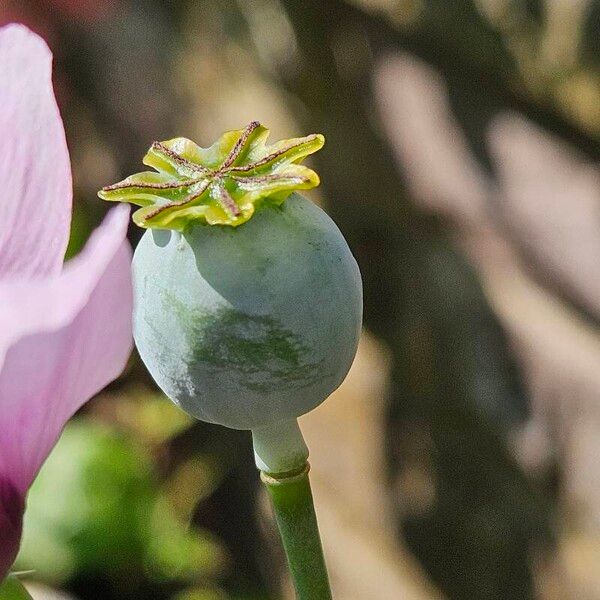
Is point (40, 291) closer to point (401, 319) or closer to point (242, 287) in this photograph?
point (242, 287)

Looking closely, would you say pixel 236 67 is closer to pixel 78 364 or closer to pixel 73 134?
pixel 73 134

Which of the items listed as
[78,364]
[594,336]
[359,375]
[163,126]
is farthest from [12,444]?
[163,126]

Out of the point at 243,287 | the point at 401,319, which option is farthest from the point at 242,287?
the point at 401,319

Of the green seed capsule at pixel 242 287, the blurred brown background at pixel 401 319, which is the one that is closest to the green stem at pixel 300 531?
the green seed capsule at pixel 242 287

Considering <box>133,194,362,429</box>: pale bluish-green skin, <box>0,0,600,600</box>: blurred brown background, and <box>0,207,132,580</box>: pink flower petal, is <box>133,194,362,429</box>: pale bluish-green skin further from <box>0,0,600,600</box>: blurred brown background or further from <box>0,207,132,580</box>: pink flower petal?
<box>0,0,600,600</box>: blurred brown background

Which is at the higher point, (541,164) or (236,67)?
(541,164)

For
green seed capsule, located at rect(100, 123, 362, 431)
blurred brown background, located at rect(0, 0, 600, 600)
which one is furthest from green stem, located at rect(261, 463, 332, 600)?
blurred brown background, located at rect(0, 0, 600, 600)
